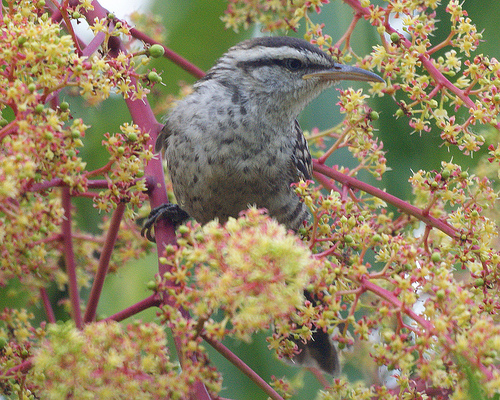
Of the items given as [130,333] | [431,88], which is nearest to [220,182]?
[431,88]

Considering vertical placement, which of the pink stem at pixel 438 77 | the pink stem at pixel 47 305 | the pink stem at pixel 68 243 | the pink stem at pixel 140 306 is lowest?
the pink stem at pixel 47 305

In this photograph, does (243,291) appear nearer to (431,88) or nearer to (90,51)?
(90,51)

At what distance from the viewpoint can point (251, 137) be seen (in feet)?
11.9

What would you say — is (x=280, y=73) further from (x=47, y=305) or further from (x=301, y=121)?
(x=47, y=305)

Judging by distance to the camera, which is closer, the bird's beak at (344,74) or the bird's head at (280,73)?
the bird's beak at (344,74)

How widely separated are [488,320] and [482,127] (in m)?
1.19

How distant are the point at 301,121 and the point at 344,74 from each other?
2.66ft

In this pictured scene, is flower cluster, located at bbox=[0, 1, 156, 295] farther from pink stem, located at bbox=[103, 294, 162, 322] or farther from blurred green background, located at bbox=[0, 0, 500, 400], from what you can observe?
blurred green background, located at bbox=[0, 0, 500, 400]

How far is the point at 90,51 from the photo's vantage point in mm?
2248

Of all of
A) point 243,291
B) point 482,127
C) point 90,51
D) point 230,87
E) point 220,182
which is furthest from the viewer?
point 230,87

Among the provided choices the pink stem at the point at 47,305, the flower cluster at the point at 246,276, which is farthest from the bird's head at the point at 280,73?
the flower cluster at the point at 246,276

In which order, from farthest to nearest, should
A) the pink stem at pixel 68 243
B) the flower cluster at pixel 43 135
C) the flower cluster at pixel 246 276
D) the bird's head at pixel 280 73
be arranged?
the bird's head at pixel 280 73, the pink stem at pixel 68 243, the flower cluster at pixel 43 135, the flower cluster at pixel 246 276

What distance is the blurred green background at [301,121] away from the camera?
3.78 metres

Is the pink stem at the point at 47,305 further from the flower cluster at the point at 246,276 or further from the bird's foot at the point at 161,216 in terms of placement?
the flower cluster at the point at 246,276
